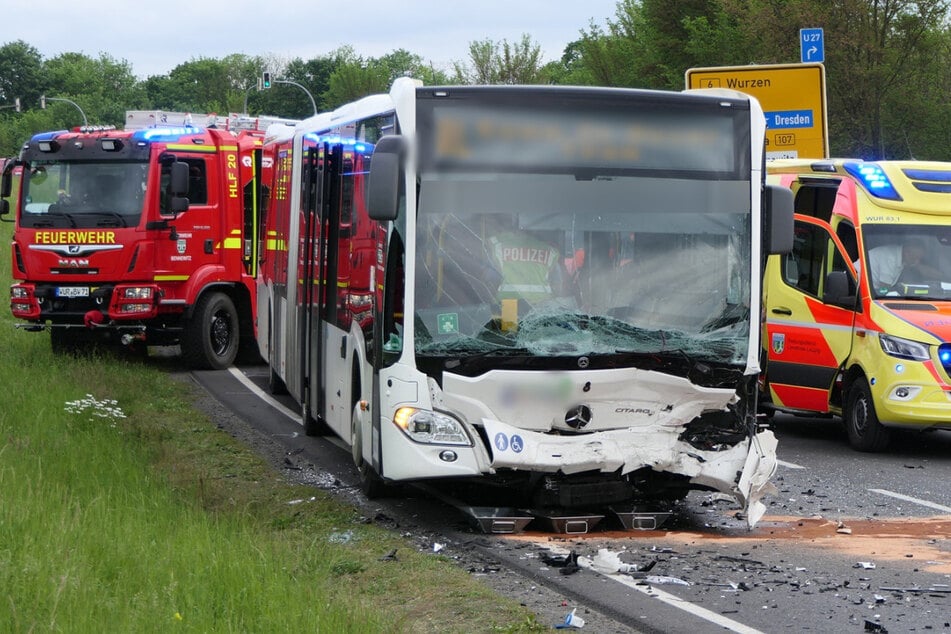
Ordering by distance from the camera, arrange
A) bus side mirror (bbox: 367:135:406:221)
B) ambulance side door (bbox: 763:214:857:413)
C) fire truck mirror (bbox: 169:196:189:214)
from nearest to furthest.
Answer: bus side mirror (bbox: 367:135:406:221) < ambulance side door (bbox: 763:214:857:413) < fire truck mirror (bbox: 169:196:189:214)

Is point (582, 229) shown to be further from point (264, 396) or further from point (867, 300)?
point (264, 396)

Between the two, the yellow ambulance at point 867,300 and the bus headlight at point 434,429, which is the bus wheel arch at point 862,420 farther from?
the bus headlight at point 434,429

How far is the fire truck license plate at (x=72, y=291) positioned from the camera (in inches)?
782

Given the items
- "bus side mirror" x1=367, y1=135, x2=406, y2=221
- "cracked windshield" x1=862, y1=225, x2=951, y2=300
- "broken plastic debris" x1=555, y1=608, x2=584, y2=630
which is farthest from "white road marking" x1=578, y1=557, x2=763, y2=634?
"cracked windshield" x1=862, y1=225, x2=951, y2=300

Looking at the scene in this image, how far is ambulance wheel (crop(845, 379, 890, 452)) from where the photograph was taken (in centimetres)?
1409

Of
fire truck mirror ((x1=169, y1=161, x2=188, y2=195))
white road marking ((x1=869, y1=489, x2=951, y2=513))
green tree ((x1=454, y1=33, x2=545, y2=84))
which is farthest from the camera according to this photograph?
green tree ((x1=454, y1=33, x2=545, y2=84))

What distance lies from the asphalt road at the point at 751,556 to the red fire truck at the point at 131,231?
24.2 feet

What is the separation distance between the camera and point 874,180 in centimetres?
1455

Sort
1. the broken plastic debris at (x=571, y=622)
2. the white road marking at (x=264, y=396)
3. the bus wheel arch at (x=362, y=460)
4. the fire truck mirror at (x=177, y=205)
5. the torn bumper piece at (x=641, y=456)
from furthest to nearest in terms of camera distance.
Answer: the fire truck mirror at (x=177, y=205) → the white road marking at (x=264, y=396) → the bus wheel arch at (x=362, y=460) → the torn bumper piece at (x=641, y=456) → the broken plastic debris at (x=571, y=622)

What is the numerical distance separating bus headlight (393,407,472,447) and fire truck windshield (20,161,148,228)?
1120cm

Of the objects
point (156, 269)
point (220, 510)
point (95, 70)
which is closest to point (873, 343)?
point (220, 510)

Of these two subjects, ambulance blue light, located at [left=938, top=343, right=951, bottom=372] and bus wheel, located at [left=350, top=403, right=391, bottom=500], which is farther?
ambulance blue light, located at [left=938, top=343, right=951, bottom=372]

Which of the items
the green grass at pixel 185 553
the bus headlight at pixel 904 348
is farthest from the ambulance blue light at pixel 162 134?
the bus headlight at pixel 904 348

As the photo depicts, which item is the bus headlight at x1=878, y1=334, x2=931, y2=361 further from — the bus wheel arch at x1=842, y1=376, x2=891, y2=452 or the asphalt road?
the asphalt road
